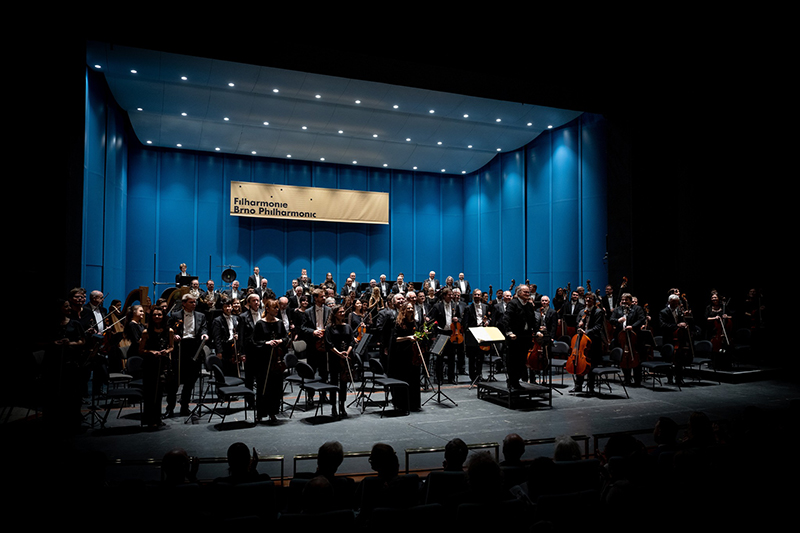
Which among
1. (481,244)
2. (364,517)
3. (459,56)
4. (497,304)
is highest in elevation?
(459,56)

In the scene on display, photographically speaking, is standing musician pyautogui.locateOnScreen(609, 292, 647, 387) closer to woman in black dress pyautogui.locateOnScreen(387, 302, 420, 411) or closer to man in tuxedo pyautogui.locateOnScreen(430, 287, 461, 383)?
man in tuxedo pyautogui.locateOnScreen(430, 287, 461, 383)

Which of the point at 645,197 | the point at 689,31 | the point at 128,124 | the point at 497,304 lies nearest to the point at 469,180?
the point at 645,197

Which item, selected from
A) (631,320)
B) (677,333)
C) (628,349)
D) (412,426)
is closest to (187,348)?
(412,426)

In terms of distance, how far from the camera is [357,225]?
20484mm

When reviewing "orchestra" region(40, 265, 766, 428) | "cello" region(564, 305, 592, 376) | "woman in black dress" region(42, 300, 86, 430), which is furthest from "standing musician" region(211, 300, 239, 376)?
"cello" region(564, 305, 592, 376)

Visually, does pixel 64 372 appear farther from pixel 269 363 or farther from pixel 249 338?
pixel 269 363

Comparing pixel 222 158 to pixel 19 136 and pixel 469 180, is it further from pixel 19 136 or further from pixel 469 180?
pixel 19 136

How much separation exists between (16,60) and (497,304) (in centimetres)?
980

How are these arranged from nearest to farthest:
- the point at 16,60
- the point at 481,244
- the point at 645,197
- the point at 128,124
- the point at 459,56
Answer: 1. the point at 16,60
2. the point at 459,56
3. the point at 645,197
4. the point at 128,124
5. the point at 481,244

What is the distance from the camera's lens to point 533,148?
59.0 ft

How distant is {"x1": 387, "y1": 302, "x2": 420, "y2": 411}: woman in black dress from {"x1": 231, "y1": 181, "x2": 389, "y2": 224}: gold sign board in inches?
472

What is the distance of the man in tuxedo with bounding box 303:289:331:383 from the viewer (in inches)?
309

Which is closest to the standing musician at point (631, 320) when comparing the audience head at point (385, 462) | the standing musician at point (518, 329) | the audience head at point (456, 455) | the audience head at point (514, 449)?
the standing musician at point (518, 329)

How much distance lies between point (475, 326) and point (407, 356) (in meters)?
3.44
